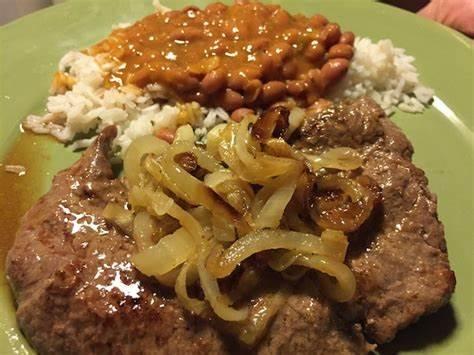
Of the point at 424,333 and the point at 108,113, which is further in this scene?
the point at 108,113

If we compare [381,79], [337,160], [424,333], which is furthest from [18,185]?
[381,79]

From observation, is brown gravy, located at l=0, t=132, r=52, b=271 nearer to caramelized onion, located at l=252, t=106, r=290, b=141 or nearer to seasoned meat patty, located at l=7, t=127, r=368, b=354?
seasoned meat patty, located at l=7, t=127, r=368, b=354

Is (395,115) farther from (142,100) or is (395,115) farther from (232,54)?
(142,100)

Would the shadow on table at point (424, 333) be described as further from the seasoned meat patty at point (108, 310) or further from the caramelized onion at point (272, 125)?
the caramelized onion at point (272, 125)

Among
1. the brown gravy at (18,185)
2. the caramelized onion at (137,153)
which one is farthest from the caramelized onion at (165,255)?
the brown gravy at (18,185)

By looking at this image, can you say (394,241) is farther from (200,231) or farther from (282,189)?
(200,231)
